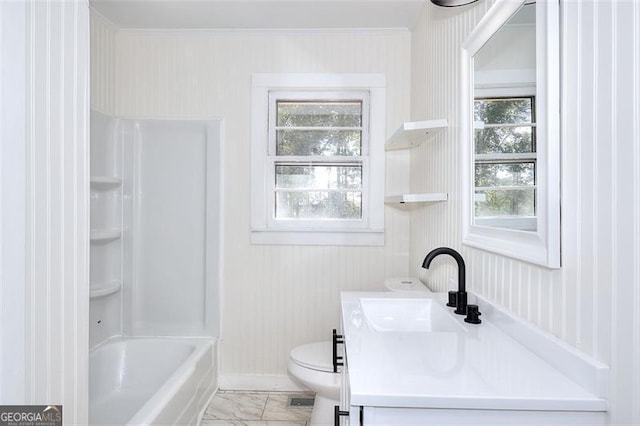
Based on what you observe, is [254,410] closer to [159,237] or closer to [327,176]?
[159,237]

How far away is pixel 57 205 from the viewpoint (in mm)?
860

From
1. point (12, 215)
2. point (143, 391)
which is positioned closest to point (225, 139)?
point (143, 391)

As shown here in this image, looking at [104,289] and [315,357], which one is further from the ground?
[104,289]

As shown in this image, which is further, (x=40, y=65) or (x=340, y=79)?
(x=340, y=79)

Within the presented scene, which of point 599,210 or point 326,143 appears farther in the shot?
point 326,143

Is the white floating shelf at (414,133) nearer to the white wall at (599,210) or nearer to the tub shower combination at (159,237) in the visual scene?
the white wall at (599,210)

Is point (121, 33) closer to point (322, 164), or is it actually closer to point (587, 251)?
point (322, 164)

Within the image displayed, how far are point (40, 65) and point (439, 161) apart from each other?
1.56m

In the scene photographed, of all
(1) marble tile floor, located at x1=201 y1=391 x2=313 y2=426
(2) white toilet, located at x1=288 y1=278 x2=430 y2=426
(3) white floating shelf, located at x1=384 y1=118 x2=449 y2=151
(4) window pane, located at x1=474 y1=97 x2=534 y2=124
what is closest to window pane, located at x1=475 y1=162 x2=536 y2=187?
(4) window pane, located at x1=474 y1=97 x2=534 y2=124

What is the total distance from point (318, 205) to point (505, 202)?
149cm

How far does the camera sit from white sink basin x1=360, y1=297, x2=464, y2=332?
1416 mm

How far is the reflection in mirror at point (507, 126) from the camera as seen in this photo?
1.02m

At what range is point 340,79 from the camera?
98.0 inches

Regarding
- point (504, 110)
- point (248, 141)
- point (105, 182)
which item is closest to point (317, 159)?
point (248, 141)
